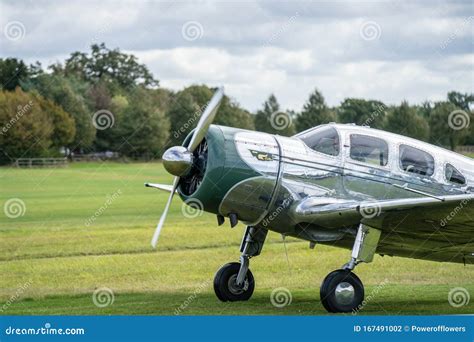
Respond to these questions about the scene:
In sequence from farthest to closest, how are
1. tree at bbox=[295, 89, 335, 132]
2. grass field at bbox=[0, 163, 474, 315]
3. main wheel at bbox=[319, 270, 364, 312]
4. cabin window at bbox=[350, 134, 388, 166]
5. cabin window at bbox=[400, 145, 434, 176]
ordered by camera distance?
tree at bbox=[295, 89, 335, 132] < grass field at bbox=[0, 163, 474, 315] < cabin window at bbox=[400, 145, 434, 176] < cabin window at bbox=[350, 134, 388, 166] < main wheel at bbox=[319, 270, 364, 312]

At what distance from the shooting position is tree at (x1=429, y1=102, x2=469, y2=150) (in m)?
33.1

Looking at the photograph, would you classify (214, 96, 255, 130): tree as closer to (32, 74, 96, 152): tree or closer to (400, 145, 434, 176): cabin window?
(32, 74, 96, 152): tree

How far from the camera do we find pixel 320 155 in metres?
15.9

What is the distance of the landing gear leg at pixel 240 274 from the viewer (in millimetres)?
17156

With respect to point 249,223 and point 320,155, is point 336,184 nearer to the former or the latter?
point 320,155

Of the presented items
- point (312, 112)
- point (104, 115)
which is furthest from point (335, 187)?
point (104, 115)

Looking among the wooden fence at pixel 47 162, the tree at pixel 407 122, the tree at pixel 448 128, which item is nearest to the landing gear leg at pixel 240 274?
the tree at pixel 448 128

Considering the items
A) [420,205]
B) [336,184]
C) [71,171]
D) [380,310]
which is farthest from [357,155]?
[71,171]

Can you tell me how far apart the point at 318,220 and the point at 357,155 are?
1.39 m

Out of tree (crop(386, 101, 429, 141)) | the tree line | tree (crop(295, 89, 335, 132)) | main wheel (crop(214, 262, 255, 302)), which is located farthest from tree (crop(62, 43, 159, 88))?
main wheel (crop(214, 262, 255, 302))

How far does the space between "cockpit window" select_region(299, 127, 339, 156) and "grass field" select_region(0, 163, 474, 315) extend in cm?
280

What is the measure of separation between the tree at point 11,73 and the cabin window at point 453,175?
180 feet

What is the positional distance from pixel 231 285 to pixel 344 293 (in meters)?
2.74

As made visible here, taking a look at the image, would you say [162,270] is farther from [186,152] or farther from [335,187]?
[186,152]
